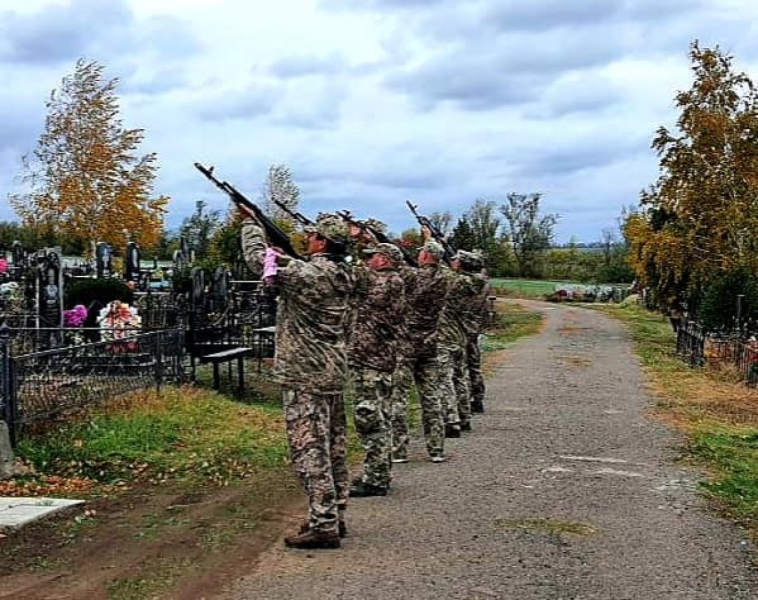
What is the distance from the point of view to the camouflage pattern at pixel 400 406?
1005 cm

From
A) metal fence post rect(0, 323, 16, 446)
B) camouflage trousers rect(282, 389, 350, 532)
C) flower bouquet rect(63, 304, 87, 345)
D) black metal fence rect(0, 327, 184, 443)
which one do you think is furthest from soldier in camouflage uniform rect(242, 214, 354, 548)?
flower bouquet rect(63, 304, 87, 345)

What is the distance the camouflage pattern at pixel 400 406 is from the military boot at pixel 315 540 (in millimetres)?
2661

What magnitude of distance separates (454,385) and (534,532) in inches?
185

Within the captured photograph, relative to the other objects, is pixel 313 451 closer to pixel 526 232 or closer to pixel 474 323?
pixel 474 323

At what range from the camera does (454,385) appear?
40.6 ft

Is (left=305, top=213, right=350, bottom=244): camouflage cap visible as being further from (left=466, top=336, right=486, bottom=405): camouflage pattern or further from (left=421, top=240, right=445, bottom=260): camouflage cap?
(left=466, top=336, right=486, bottom=405): camouflage pattern

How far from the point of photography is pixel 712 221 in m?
30.8

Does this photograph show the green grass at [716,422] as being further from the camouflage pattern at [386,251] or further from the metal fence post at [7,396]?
the metal fence post at [7,396]

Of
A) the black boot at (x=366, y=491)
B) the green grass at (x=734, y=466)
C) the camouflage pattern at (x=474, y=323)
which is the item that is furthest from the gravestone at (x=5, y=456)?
the green grass at (x=734, y=466)

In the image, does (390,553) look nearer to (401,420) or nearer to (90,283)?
(401,420)

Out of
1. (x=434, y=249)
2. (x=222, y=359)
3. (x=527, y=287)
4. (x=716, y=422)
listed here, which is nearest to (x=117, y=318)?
(x=222, y=359)

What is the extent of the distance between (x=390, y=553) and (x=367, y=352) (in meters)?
2.36

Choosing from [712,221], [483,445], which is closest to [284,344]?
[483,445]

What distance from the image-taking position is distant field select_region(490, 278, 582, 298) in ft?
224
